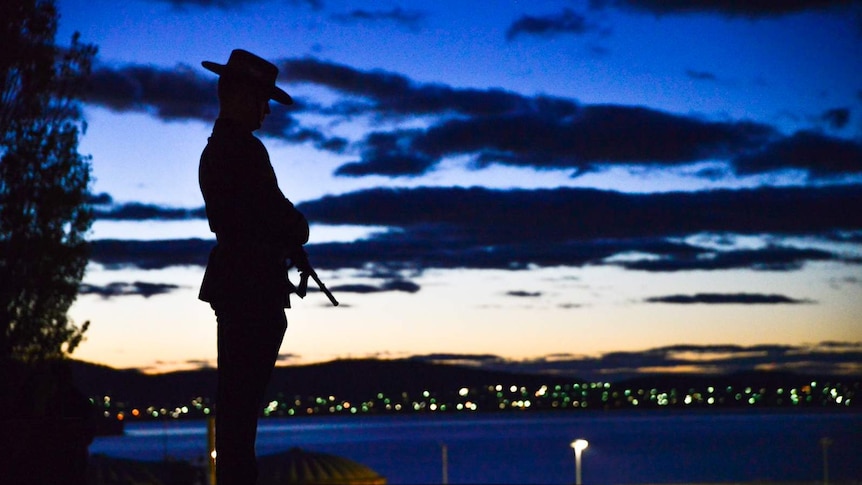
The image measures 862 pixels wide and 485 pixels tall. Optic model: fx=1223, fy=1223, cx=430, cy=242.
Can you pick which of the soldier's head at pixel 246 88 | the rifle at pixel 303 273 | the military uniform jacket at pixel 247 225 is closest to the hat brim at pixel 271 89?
the soldier's head at pixel 246 88

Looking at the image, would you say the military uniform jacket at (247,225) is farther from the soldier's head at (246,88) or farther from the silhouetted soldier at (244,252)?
the soldier's head at (246,88)

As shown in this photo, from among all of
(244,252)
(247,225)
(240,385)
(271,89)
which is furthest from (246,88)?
(240,385)

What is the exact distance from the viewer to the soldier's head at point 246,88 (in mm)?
5391

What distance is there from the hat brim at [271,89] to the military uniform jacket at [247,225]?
253 mm

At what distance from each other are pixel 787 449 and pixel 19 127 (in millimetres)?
188143

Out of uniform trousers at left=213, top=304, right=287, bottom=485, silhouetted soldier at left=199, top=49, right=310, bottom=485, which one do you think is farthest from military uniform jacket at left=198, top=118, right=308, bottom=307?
uniform trousers at left=213, top=304, right=287, bottom=485

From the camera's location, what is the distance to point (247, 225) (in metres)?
5.34

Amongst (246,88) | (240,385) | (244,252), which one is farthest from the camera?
(246,88)

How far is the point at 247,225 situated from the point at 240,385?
2.29 ft

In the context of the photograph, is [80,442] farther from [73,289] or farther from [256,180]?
[73,289]

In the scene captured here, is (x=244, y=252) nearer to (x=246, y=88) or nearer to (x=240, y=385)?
(x=240, y=385)

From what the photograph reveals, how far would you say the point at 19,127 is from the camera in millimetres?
23469

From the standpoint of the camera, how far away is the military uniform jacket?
530cm

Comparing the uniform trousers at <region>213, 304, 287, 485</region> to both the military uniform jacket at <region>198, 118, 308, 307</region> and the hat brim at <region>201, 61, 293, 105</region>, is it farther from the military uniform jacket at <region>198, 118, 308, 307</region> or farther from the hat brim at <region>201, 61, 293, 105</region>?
the hat brim at <region>201, 61, 293, 105</region>
